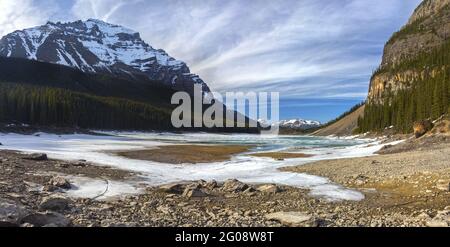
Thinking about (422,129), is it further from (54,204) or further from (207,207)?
(54,204)

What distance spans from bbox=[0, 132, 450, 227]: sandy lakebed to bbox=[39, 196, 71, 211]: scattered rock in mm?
35

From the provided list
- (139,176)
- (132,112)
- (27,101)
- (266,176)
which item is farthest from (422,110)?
(132,112)

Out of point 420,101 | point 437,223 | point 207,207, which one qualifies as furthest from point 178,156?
point 420,101

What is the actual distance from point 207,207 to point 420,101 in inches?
3930

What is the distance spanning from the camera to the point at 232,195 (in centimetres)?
2116

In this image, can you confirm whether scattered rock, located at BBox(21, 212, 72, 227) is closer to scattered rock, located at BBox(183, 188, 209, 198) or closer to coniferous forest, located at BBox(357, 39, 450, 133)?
scattered rock, located at BBox(183, 188, 209, 198)

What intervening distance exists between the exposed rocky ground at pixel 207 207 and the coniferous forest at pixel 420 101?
6986 centimetres

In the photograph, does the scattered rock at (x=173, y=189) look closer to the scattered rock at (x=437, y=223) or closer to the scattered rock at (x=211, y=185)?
the scattered rock at (x=211, y=185)

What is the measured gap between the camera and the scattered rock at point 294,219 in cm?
1372

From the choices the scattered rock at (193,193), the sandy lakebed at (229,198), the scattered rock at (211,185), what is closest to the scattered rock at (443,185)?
the sandy lakebed at (229,198)

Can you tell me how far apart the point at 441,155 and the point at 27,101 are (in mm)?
114001

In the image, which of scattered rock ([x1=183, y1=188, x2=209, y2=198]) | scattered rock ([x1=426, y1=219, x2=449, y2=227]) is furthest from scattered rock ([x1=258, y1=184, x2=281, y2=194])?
scattered rock ([x1=426, y1=219, x2=449, y2=227])

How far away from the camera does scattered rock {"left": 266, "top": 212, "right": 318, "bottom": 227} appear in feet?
45.0
